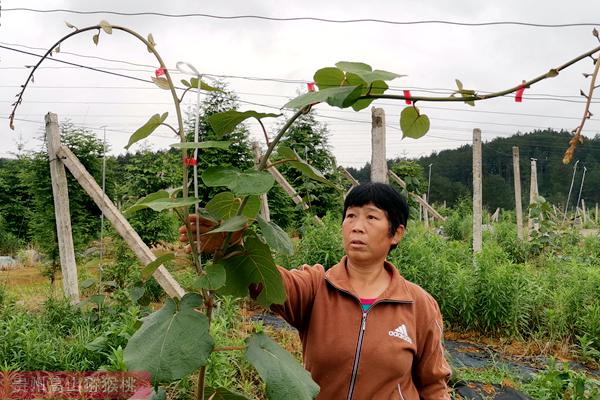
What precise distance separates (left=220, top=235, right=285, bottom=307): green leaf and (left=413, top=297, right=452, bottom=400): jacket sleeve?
2.61 ft

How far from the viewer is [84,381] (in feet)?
10.4

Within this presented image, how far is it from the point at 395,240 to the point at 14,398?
2.47 m

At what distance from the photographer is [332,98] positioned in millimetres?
939

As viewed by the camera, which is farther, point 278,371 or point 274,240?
point 274,240

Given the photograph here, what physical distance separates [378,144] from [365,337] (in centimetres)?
297

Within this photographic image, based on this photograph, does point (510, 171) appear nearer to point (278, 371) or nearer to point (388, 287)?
point (388, 287)

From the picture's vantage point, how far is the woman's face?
1743mm

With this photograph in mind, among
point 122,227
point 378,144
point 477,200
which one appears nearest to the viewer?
point 122,227

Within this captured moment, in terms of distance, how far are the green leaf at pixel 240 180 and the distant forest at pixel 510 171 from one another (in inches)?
1384

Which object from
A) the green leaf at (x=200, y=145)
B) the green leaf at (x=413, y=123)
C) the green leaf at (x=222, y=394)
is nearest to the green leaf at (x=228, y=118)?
the green leaf at (x=200, y=145)

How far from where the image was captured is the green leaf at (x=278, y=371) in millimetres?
1031

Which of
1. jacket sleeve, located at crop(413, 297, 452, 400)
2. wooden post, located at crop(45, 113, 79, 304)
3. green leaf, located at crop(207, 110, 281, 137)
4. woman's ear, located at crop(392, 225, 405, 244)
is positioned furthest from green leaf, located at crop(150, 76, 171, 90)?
wooden post, located at crop(45, 113, 79, 304)

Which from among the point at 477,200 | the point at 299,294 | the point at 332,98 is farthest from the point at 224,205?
the point at 477,200

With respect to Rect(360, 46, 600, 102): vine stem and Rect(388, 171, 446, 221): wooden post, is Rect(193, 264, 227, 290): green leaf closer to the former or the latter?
Rect(360, 46, 600, 102): vine stem
